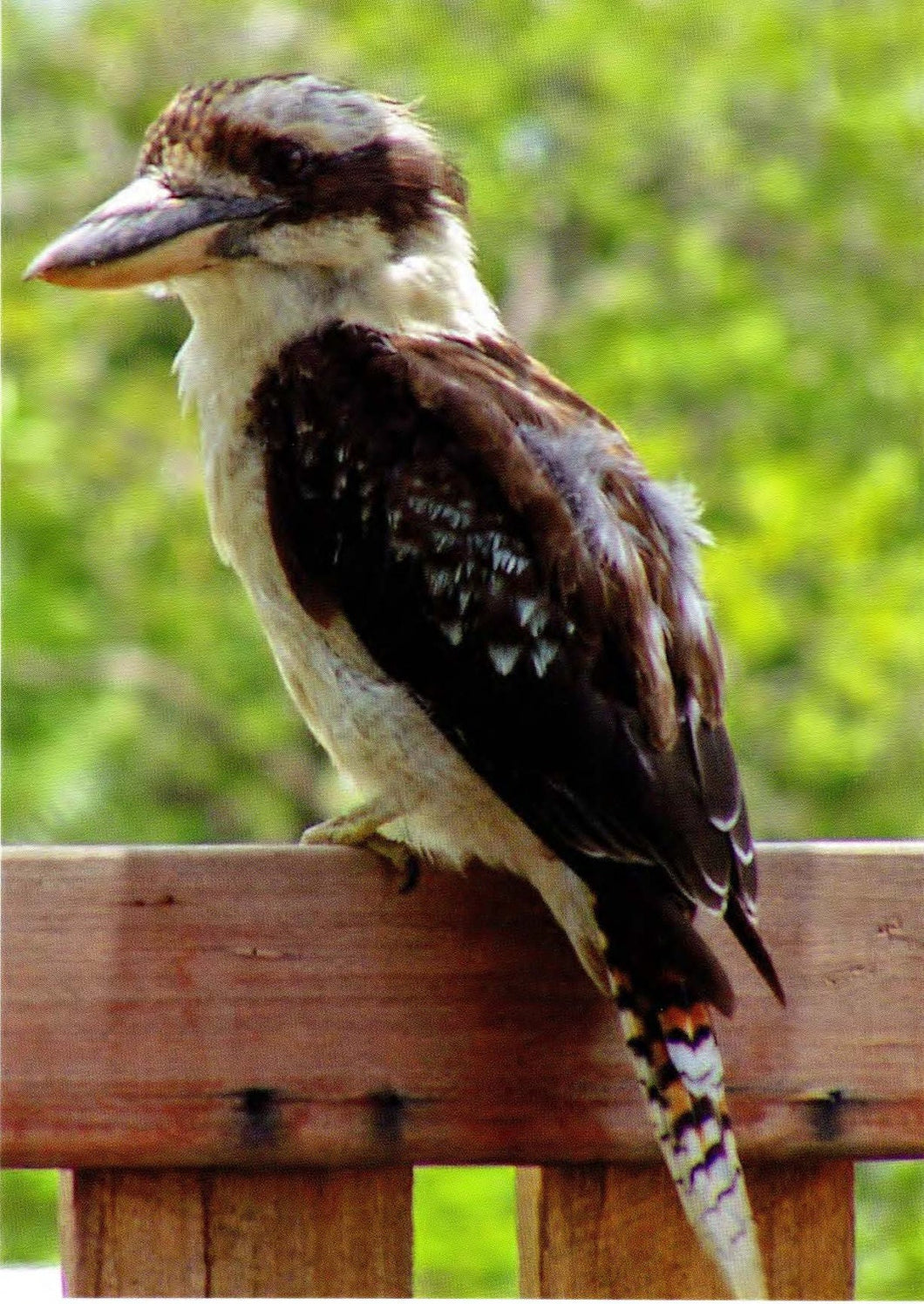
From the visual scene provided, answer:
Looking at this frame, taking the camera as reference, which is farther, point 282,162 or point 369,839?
point 282,162

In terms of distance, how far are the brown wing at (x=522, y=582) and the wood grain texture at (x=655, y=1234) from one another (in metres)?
0.18

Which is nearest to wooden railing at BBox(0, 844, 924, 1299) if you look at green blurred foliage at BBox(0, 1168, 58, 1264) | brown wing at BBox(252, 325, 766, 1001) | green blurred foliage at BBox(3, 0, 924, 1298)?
brown wing at BBox(252, 325, 766, 1001)

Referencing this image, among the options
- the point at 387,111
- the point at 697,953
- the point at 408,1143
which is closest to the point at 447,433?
the point at 387,111

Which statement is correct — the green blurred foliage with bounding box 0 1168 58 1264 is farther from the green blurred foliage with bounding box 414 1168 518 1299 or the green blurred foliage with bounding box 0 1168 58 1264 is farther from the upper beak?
the upper beak

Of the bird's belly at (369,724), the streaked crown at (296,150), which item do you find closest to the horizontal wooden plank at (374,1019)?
the bird's belly at (369,724)

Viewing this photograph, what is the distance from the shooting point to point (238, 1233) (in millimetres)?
1295

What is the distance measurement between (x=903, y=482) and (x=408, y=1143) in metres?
3.82

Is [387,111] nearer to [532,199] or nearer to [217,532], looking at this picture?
[217,532]

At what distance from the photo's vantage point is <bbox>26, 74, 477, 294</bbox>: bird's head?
1.59m

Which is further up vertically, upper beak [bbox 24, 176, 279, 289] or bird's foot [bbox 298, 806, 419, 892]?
upper beak [bbox 24, 176, 279, 289]

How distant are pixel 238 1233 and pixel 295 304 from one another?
783 millimetres

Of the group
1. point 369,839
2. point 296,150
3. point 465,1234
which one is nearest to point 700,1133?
point 369,839

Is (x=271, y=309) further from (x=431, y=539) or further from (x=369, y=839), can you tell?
(x=369, y=839)

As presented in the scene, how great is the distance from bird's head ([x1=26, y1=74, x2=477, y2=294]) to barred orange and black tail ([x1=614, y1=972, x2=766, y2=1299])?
712 millimetres
